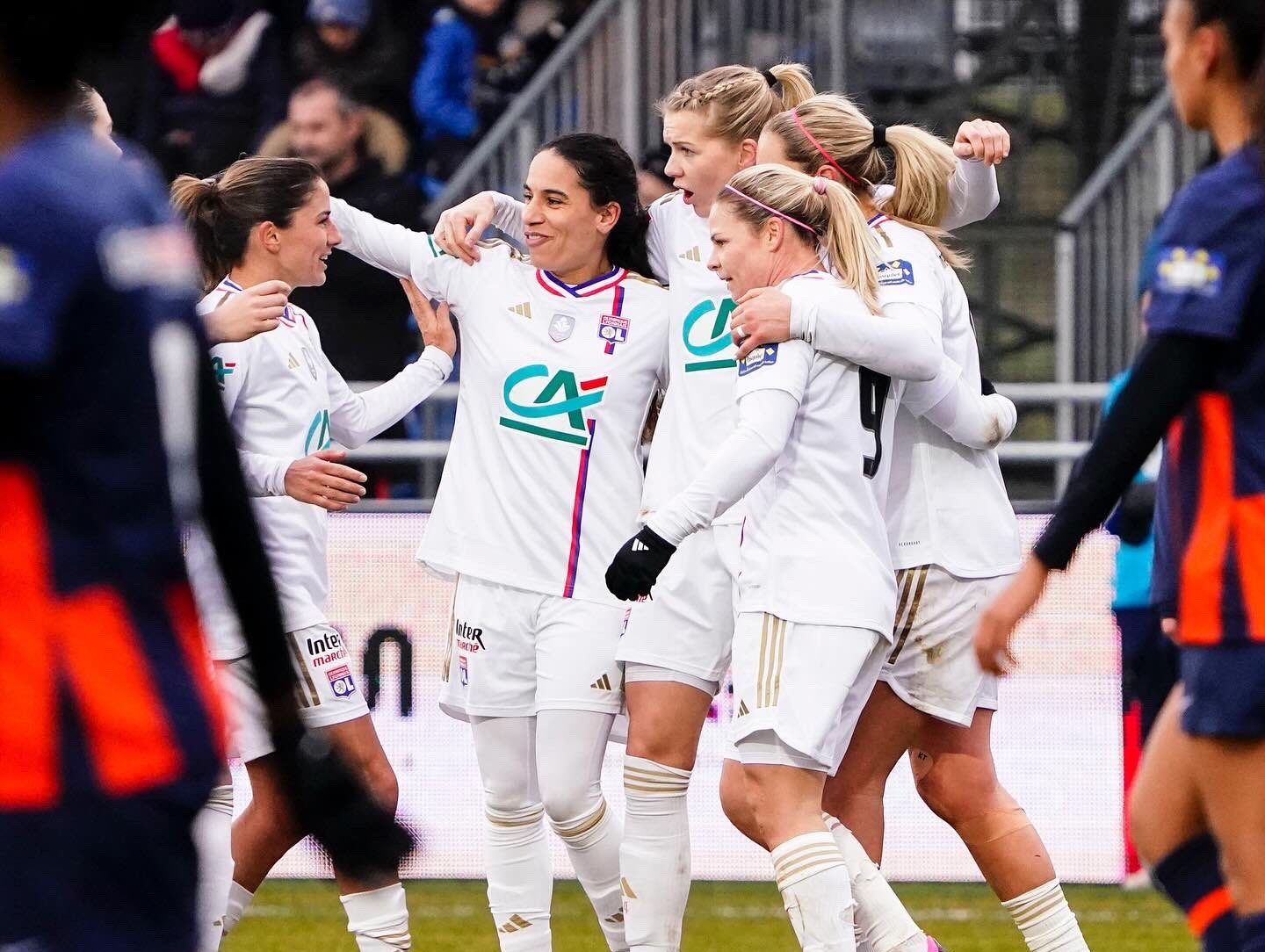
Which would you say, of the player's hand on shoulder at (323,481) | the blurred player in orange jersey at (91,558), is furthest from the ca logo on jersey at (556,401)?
the blurred player in orange jersey at (91,558)

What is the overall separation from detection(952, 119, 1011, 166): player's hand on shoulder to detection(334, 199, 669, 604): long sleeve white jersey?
81cm

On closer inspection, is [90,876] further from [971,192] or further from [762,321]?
[971,192]

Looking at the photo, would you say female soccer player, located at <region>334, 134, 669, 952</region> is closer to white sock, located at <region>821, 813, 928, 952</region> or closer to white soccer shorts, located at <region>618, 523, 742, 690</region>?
white soccer shorts, located at <region>618, 523, 742, 690</region>

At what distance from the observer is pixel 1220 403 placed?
2.78m

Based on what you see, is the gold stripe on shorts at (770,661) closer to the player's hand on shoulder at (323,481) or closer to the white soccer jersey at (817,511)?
the white soccer jersey at (817,511)

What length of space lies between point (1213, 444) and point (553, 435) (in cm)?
222

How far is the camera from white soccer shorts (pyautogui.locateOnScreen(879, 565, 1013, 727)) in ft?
14.5

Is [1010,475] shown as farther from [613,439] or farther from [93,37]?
[93,37]

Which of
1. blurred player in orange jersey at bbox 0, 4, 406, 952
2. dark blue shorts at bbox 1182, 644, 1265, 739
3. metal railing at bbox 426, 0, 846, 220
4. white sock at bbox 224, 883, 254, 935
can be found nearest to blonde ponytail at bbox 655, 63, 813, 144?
white sock at bbox 224, 883, 254, 935

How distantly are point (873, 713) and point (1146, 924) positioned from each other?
8.43 ft

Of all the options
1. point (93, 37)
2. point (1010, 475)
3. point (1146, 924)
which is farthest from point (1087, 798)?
point (93, 37)

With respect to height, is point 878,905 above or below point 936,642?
below

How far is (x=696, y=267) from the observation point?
15.5 feet

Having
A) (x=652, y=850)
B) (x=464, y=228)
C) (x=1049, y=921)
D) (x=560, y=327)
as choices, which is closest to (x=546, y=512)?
(x=560, y=327)
